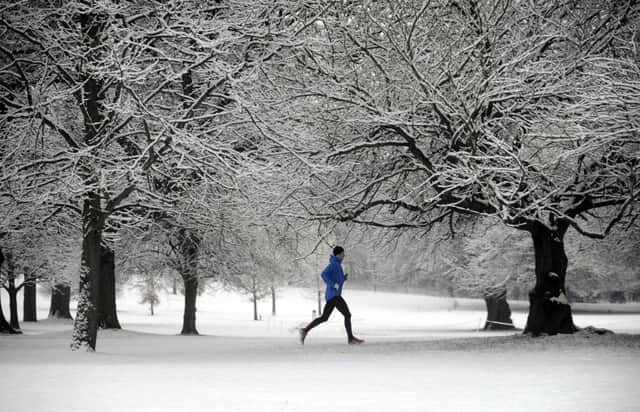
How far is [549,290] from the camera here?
509 inches

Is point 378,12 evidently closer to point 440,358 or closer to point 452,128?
point 452,128

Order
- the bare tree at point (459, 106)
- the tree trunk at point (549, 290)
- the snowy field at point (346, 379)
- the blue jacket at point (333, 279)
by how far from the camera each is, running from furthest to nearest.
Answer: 1. the tree trunk at point (549, 290)
2. the blue jacket at point (333, 279)
3. the bare tree at point (459, 106)
4. the snowy field at point (346, 379)

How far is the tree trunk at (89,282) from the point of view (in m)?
10.5

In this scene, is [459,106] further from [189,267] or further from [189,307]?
[189,307]

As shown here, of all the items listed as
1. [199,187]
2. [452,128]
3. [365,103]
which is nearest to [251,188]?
[199,187]

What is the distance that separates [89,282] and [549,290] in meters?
8.24

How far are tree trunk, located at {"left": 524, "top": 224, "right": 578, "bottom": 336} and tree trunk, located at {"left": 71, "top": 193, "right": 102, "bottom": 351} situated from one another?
7849 millimetres

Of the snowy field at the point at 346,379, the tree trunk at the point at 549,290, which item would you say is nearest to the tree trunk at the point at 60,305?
the snowy field at the point at 346,379

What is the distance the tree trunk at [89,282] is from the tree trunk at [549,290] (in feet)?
25.8

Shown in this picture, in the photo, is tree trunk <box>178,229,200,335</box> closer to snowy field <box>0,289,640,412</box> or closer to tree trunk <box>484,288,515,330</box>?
snowy field <box>0,289,640,412</box>

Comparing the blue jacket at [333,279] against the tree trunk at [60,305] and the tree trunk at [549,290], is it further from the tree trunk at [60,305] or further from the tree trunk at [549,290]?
the tree trunk at [60,305]

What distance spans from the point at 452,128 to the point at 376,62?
1735mm

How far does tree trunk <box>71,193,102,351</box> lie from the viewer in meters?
10.5

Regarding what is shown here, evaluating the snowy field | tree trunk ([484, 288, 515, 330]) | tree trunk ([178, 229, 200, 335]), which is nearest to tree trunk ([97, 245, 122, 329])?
tree trunk ([178, 229, 200, 335])
